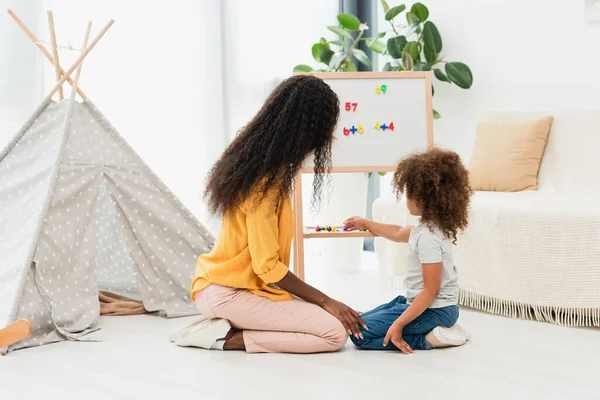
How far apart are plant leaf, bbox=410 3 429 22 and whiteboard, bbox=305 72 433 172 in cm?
112

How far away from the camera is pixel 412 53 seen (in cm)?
411

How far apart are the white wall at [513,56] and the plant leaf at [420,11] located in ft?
0.73

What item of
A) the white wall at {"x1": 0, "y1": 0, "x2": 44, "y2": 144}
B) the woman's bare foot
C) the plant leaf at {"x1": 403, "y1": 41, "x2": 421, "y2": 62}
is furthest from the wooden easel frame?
the white wall at {"x1": 0, "y1": 0, "x2": 44, "y2": 144}

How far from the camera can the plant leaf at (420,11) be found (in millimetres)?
4141

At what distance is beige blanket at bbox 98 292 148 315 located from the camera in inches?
118

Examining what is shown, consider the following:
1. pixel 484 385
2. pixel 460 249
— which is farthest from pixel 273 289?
pixel 460 249

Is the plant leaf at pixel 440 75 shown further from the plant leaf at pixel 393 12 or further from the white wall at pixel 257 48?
the white wall at pixel 257 48

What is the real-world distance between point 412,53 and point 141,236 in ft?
6.35

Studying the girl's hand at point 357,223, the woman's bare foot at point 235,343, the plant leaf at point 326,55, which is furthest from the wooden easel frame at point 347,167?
the plant leaf at point 326,55

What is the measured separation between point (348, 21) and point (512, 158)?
128 centimetres

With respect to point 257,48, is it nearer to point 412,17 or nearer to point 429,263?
point 412,17

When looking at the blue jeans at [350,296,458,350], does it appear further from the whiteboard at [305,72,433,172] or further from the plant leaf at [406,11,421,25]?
the plant leaf at [406,11,421,25]

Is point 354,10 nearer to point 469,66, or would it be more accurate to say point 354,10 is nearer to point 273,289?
point 469,66

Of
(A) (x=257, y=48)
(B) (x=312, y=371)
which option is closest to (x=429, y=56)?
(A) (x=257, y=48)
